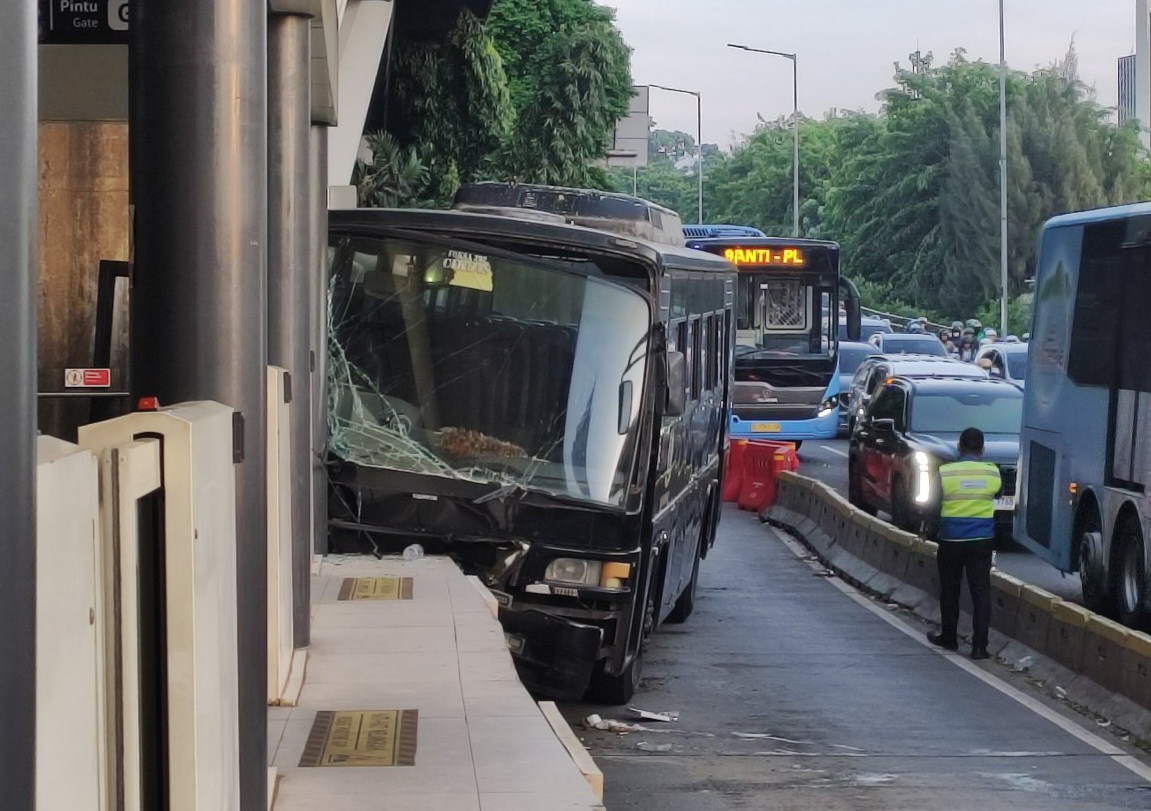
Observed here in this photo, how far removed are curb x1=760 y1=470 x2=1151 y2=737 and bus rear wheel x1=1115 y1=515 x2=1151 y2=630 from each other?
0.82m

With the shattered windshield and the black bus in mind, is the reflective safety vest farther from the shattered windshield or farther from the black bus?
the shattered windshield

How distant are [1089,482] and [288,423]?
29.3 feet

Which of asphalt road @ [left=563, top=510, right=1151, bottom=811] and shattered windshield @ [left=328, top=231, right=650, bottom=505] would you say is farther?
shattered windshield @ [left=328, top=231, right=650, bottom=505]

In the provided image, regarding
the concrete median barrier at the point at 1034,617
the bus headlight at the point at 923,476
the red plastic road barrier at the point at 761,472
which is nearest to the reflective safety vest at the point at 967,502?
the concrete median barrier at the point at 1034,617

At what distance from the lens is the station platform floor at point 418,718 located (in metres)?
6.70

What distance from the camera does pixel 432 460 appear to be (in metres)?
11.0

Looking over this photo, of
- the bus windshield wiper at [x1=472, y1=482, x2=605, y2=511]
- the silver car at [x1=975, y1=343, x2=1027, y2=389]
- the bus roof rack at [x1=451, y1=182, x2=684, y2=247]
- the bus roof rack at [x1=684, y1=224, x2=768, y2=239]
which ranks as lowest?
the bus windshield wiper at [x1=472, y1=482, x2=605, y2=511]

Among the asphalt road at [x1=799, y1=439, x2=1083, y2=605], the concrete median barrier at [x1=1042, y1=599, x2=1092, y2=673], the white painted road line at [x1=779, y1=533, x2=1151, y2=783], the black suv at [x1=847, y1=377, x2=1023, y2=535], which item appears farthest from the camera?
the black suv at [x1=847, y1=377, x2=1023, y2=535]

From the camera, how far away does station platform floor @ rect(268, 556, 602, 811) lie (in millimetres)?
6699

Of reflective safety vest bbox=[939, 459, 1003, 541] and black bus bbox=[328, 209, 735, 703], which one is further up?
black bus bbox=[328, 209, 735, 703]

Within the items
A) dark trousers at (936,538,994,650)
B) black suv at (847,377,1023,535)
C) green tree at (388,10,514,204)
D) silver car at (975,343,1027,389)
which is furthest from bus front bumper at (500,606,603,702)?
green tree at (388,10,514,204)

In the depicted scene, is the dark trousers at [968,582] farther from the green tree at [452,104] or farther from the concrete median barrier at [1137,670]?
the green tree at [452,104]

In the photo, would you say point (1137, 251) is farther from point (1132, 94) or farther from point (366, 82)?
point (1132, 94)

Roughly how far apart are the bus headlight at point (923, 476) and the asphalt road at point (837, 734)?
4.41m
